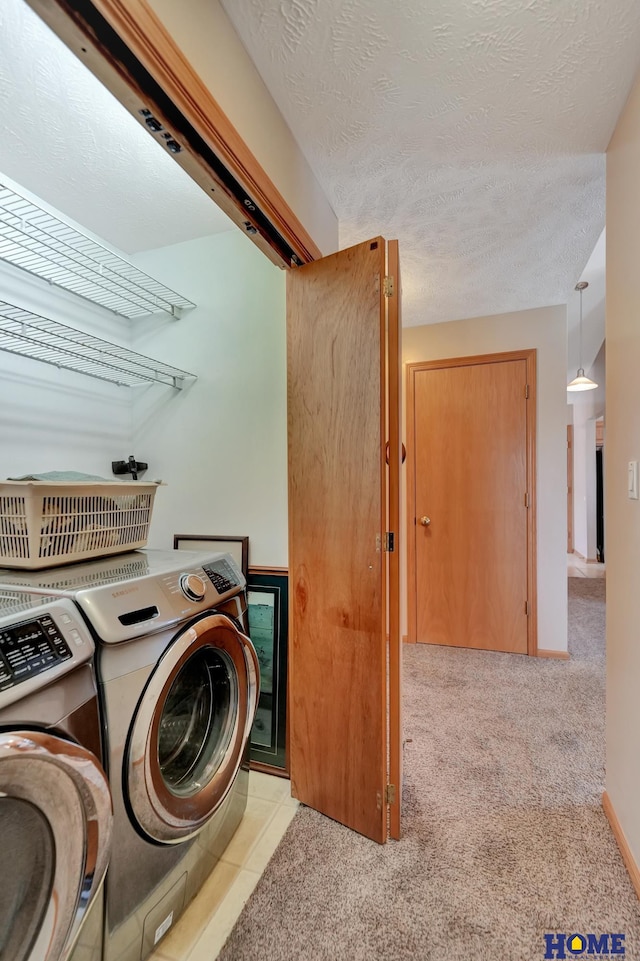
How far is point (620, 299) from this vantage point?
1.43m

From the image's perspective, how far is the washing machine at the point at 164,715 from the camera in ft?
3.07

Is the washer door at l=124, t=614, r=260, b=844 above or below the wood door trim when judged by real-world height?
below

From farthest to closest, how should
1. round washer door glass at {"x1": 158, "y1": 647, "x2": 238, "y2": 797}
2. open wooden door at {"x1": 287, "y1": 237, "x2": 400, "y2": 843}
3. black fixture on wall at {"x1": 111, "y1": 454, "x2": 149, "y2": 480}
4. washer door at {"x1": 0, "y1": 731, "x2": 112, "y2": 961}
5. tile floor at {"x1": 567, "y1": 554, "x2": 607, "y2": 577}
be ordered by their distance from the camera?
tile floor at {"x1": 567, "y1": 554, "x2": 607, "y2": 577}
black fixture on wall at {"x1": 111, "y1": 454, "x2": 149, "y2": 480}
open wooden door at {"x1": 287, "y1": 237, "x2": 400, "y2": 843}
round washer door glass at {"x1": 158, "y1": 647, "x2": 238, "y2": 797}
washer door at {"x1": 0, "y1": 731, "x2": 112, "y2": 961}

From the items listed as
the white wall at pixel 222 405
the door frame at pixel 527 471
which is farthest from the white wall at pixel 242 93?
the door frame at pixel 527 471

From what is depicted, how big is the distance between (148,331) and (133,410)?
15.8 inches

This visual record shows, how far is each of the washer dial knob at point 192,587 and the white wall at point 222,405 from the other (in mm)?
599

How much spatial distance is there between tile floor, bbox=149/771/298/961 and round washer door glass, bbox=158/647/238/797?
1.12ft

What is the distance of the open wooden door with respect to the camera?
1.41 metres

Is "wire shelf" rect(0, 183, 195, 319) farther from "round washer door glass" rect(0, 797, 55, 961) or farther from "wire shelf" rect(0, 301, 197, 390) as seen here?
"round washer door glass" rect(0, 797, 55, 961)

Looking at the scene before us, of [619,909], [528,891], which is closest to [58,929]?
[528,891]

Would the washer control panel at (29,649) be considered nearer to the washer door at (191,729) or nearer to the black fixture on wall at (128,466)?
the washer door at (191,729)

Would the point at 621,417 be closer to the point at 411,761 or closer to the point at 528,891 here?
the point at 528,891

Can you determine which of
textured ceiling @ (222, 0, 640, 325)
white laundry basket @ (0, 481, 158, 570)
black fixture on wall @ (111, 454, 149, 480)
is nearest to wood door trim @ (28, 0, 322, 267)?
textured ceiling @ (222, 0, 640, 325)

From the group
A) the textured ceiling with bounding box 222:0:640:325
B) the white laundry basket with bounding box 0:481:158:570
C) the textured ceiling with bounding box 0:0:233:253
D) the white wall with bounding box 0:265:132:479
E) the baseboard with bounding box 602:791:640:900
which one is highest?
the textured ceiling with bounding box 222:0:640:325
